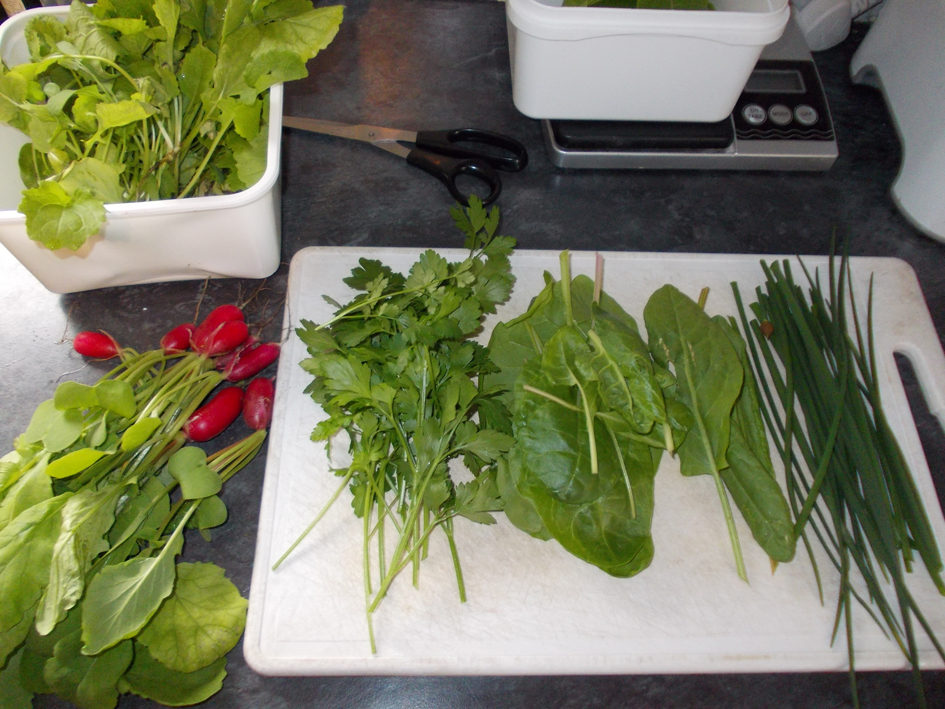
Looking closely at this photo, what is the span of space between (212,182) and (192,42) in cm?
22

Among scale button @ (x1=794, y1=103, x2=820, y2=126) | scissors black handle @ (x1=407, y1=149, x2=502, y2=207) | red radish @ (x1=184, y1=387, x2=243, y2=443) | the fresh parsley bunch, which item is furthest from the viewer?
scale button @ (x1=794, y1=103, x2=820, y2=126)

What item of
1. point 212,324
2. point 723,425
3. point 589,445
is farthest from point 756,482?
point 212,324

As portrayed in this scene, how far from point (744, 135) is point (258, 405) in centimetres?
101

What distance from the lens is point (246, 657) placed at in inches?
32.5

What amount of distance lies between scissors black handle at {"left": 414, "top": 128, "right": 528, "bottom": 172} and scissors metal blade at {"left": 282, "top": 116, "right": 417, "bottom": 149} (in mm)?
34

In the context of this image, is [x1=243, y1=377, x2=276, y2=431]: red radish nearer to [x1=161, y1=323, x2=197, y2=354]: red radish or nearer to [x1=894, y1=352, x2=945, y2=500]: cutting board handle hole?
[x1=161, y1=323, x2=197, y2=354]: red radish

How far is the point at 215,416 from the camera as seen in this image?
0.94m

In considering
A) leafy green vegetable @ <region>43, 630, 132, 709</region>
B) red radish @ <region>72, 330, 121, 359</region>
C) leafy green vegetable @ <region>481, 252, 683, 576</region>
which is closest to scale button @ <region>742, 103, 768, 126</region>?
leafy green vegetable @ <region>481, 252, 683, 576</region>

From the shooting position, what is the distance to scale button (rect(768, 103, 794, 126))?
1249mm

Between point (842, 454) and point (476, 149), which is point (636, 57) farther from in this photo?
point (842, 454)

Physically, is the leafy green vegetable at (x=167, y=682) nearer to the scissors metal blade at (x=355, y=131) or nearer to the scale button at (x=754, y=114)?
the scissors metal blade at (x=355, y=131)

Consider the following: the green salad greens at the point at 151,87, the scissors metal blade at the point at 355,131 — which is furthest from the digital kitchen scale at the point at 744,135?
the green salad greens at the point at 151,87

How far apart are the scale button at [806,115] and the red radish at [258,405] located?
1107 mm

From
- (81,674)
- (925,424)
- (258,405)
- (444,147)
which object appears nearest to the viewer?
(81,674)
